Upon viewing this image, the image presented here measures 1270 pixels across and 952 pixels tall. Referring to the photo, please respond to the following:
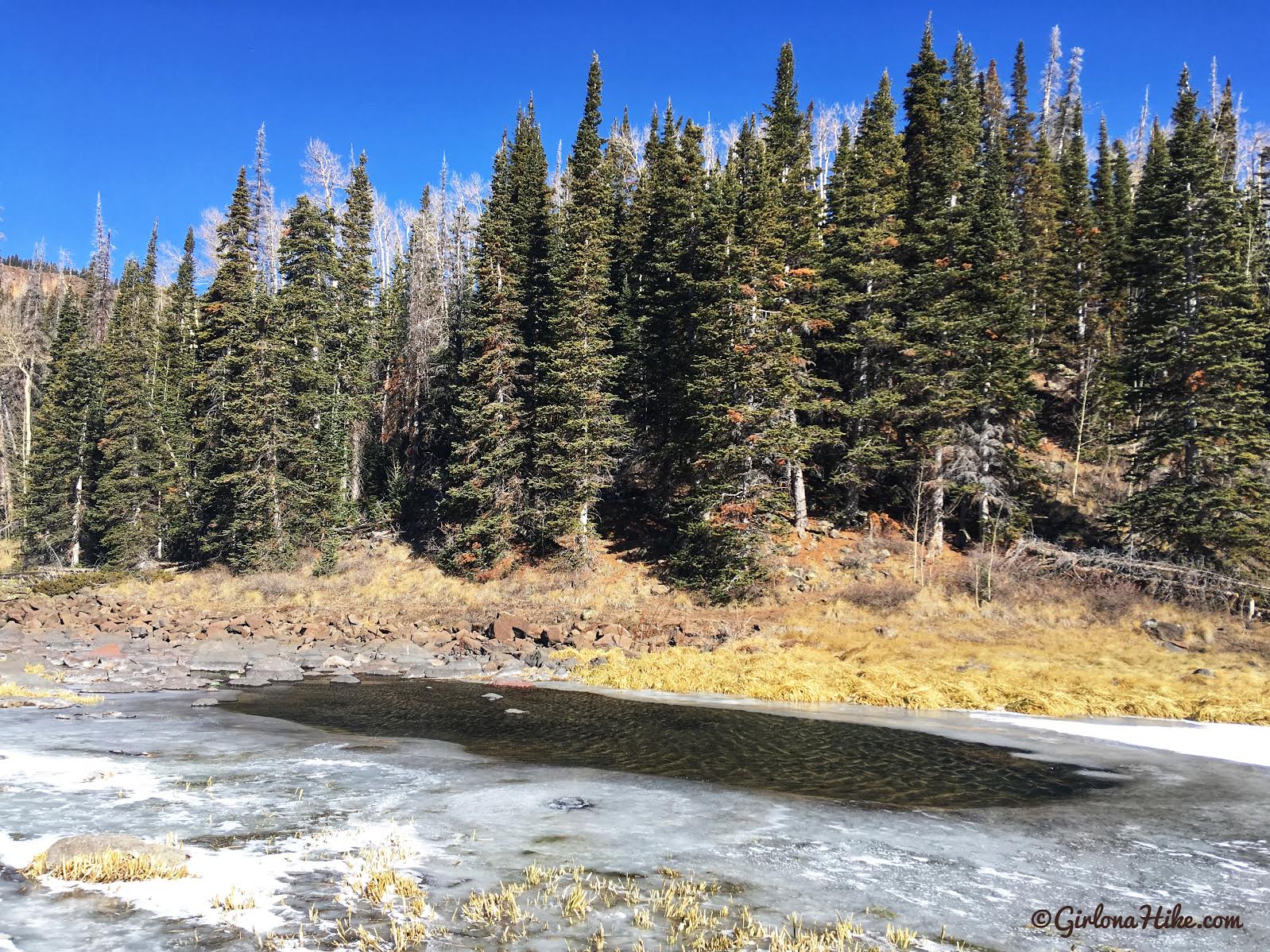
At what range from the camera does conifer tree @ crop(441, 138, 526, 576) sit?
37.8 meters

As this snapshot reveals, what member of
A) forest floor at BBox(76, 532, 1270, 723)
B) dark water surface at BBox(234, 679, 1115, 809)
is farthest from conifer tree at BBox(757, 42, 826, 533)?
dark water surface at BBox(234, 679, 1115, 809)

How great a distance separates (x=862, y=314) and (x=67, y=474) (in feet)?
163

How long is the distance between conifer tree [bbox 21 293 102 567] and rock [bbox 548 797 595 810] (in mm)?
49724

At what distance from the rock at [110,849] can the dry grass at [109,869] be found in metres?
0.03

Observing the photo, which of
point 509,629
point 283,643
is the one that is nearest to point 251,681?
point 283,643

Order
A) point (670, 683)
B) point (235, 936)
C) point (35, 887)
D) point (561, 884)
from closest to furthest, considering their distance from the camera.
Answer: point (235, 936) < point (35, 887) < point (561, 884) < point (670, 683)

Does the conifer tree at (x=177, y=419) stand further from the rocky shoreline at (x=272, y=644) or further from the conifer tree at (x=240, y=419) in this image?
the rocky shoreline at (x=272, y=644)

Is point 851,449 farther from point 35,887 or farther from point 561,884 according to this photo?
point 35,887

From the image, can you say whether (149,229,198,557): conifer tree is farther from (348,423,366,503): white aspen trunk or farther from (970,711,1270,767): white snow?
(970,711,1270,767): white snow

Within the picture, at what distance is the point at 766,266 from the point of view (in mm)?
33625

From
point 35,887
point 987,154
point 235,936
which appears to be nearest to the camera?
point 235,936

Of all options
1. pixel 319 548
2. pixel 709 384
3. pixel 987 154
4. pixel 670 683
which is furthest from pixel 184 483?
pixel 987 154

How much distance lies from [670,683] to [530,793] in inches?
486

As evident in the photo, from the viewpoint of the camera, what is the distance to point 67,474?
162 ft
